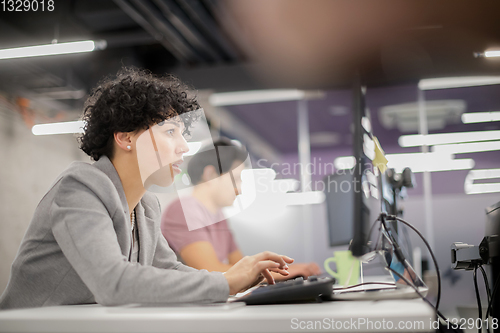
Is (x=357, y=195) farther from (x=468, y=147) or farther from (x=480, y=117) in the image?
(x=480, y=117)

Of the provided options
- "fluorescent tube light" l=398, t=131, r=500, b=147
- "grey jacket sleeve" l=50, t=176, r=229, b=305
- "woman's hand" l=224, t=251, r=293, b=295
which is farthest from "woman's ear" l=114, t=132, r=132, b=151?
"fluorescent tube light" l=398, t=131, r=500, b=147

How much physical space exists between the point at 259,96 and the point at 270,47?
59 cm

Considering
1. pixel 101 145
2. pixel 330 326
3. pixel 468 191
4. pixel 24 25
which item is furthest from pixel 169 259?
pixel 468 191

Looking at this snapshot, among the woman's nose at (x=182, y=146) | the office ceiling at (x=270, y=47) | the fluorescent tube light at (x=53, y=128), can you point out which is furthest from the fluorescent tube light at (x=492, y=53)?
the fluorescent tube light at (x=53, y=128)

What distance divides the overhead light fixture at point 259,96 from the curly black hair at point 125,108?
10.7 feet

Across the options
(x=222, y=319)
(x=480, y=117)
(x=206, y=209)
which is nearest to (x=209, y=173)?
(x=206, y=209)

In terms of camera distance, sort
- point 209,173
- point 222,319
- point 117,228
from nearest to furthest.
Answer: point 222,319
point 117,228
point 209,173

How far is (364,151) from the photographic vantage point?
1.11 m

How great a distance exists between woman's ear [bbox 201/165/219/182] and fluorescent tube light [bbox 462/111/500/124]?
3765mm

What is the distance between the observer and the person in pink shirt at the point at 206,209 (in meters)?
1.78

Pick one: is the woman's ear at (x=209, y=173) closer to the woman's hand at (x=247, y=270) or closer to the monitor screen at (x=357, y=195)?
the monitor screen at (x=357, y=195)

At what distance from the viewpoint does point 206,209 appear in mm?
2006

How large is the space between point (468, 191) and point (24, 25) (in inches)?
190

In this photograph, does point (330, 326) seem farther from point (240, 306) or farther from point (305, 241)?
point (305, 241)
